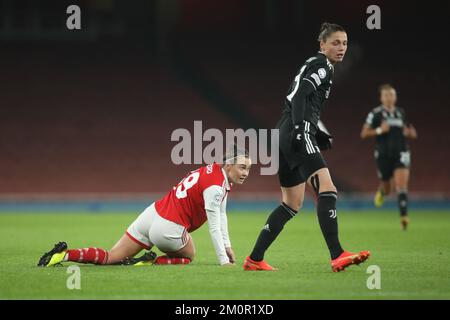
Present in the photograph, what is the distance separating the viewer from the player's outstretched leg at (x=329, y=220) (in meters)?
7.52

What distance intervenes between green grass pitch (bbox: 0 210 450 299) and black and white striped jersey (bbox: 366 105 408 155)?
1922mm

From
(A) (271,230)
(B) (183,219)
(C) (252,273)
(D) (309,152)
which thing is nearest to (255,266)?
(C) (252,273)

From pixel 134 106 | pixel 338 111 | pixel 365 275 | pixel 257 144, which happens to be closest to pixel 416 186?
pixel 338 111

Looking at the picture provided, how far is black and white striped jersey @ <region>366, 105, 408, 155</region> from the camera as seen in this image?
1535cm

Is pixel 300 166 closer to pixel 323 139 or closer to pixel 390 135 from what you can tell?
pixel 323 139

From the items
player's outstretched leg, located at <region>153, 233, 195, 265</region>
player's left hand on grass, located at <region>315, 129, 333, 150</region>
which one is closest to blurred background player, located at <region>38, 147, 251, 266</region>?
player's outstretched leg, located at <region>153, 233, 195, 265</region>

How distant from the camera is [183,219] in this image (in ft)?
27.2

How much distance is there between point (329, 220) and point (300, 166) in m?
0.54

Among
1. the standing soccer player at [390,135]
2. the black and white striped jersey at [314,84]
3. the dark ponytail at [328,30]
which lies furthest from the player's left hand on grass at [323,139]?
the standing soccer player at [390,135]

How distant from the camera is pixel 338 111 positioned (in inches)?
1020

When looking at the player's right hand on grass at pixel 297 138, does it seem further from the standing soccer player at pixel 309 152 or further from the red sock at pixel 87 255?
the red sock at pixel 87 255

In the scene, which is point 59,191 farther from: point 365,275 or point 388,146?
point 365,275

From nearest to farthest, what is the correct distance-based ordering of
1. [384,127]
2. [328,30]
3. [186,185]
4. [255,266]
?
[328,30], [255,266], [186,185], [384,127]

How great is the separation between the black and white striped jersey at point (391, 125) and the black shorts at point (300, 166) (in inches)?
305
